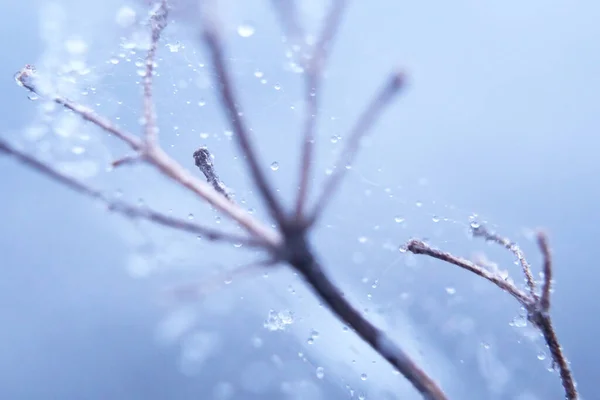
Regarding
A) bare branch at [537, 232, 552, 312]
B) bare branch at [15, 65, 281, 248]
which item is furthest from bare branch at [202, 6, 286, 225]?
bare branch at [537, 232, 552, 312]

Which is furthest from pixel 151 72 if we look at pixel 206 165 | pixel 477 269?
pixel 477 269

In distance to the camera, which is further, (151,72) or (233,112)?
(151,72)

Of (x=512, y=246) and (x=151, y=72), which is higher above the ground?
(x=512, y=246)

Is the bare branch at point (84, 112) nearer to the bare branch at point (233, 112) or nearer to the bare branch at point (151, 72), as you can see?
the bare branch at point (151, 72)

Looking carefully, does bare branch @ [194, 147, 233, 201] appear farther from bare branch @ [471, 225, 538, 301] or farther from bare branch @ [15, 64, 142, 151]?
bare branch @ [471, 225, 538, 301]

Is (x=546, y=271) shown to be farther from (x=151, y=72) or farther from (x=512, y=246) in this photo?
(x=151, y=72)

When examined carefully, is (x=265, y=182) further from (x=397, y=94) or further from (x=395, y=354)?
(x=395, y=354)

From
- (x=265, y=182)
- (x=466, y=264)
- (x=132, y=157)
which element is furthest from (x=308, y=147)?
(x=466, y=264)
